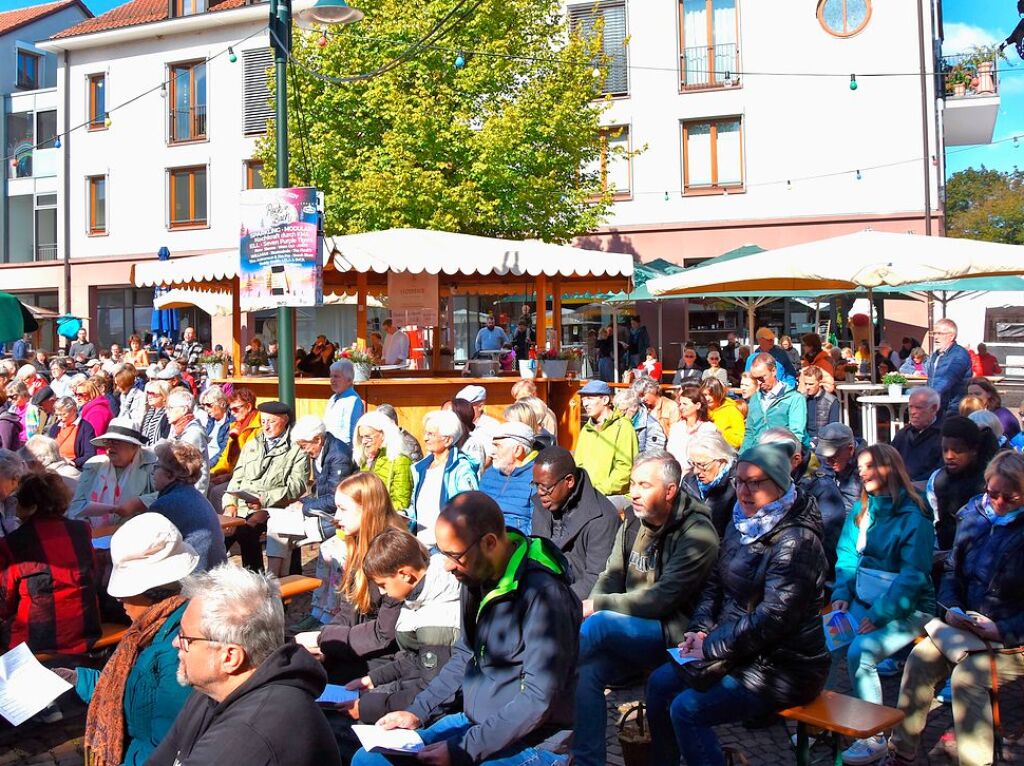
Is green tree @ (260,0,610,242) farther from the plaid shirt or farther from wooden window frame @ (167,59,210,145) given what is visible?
the plaid shirt

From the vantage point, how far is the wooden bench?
383 centimetres

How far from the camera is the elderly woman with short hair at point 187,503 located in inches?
216

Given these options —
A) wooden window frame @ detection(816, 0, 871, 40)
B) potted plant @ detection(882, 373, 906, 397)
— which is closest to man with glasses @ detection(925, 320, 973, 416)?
potted plant @ detection(882, 373, 906, 397)

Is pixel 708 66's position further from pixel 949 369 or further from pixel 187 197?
pixel 949 369

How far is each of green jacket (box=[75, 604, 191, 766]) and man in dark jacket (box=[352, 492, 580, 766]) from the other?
733mm

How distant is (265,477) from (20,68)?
37272 mm

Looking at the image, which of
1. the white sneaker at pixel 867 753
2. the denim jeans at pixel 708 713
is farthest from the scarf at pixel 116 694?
the white sneaker at pixel 867 753

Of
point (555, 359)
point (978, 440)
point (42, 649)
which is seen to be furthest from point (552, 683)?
point (555, 359)

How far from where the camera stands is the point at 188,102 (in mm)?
31875

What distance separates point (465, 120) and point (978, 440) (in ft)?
54.0

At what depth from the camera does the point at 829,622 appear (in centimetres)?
513

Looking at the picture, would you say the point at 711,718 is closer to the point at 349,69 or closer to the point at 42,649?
the point at 42,649

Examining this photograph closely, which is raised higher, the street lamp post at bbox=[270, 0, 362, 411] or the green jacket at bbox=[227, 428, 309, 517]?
the street lamp post at bbox=[270, 0, 362, 411]

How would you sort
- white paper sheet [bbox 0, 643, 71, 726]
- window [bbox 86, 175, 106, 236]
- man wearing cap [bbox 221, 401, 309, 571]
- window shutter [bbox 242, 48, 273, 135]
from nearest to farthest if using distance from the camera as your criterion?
white paper sheet [bbox 0, 643, 71, 726] → man wearing cap [bbox 221, 401, 309, 571] → window shutter [bbox 242, 48, 273, 135] → window [bbox 86, 175, 106, 236]
